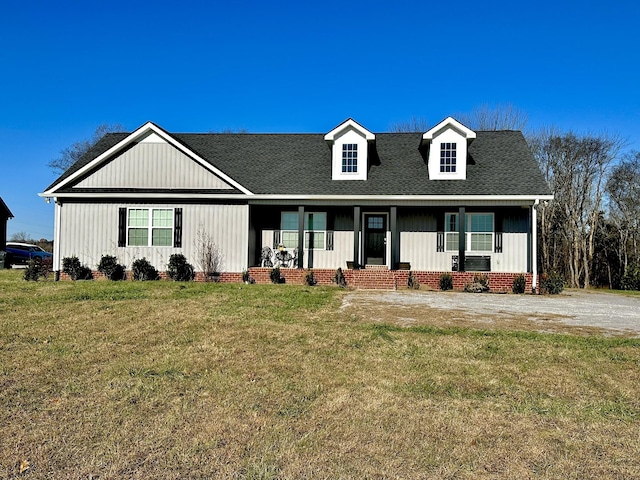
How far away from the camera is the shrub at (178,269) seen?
51.0ft

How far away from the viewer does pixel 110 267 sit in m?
15.5

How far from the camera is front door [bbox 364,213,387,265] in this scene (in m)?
17.5

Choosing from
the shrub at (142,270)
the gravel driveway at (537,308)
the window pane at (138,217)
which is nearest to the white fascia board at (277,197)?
the window pane at (138,217)

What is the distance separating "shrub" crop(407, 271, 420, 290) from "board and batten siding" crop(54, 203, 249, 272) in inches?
219

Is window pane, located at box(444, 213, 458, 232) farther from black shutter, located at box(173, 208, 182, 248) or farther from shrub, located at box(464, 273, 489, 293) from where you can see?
black shutter, located at box(173, 208, 182, 248)

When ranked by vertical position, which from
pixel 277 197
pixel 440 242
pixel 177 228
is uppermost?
pixel 277 197

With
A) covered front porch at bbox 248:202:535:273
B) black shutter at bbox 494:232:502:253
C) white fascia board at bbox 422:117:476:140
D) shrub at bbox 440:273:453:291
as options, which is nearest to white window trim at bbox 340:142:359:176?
covered front porch at bbox 248:202:535:273

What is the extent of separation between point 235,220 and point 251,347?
1006 centimetres

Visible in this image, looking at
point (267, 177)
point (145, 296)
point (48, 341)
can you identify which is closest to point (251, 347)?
point (48, 341)

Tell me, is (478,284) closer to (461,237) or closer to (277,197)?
(461,237)

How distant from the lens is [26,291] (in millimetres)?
11867

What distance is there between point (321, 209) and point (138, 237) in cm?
660

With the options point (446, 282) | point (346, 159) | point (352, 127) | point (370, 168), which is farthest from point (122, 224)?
point (446, 282)

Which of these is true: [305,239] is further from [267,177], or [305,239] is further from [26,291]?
[26,291]
